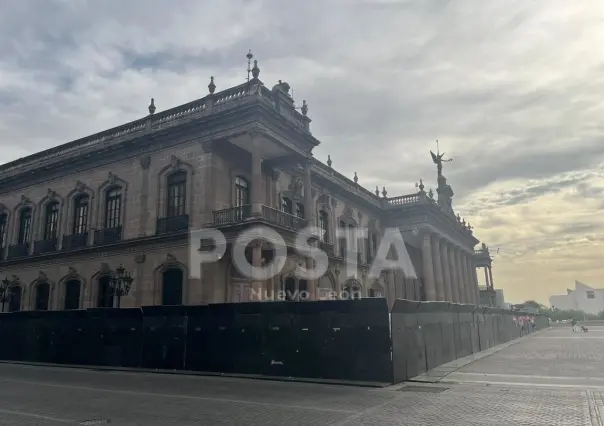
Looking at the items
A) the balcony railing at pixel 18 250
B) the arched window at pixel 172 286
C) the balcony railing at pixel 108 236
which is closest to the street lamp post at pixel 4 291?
the balcony railing at pixel 18 250

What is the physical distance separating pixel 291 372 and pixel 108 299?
1445 centimetres

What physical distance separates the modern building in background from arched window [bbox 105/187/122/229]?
13343 cm

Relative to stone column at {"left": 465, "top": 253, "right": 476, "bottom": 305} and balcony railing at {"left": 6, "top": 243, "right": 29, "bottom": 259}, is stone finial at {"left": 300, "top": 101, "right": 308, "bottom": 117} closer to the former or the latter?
balcony railing at {"left": 6, "top": 243, "right": 29, "bottom": 259}

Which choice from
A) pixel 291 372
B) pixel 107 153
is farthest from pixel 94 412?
pixel 107 153

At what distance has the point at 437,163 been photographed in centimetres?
5072

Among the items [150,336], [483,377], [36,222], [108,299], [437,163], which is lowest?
[483,377]

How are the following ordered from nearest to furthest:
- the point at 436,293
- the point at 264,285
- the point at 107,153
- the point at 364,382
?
1. the point at 364,382
2. the point at 264,285
3. the point at 107,153
4. the point at 436,293

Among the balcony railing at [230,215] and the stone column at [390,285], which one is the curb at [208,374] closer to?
the balcony railing at [230,215]

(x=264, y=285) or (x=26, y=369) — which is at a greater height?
(x=264, y=285)

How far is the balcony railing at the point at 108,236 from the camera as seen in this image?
956 inches

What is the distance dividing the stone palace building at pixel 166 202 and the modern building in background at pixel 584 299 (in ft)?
413

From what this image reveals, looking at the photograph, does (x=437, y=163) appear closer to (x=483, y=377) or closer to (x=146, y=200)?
→ (x=146, y=200)

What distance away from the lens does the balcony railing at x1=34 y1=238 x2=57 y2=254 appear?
26.9m

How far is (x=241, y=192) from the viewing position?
23734mm
